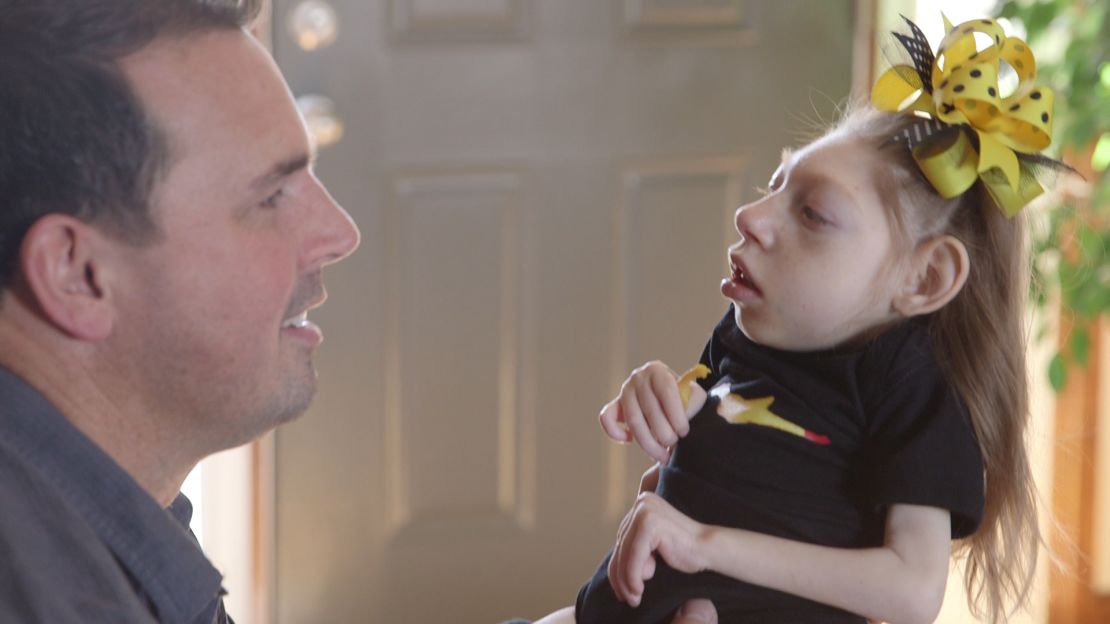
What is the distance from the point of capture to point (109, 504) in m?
1.00

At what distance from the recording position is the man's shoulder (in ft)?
2.87

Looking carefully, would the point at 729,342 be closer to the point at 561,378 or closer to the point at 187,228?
the point at 187,228

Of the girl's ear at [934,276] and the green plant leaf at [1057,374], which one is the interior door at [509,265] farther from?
the girl's ear at [934,276]

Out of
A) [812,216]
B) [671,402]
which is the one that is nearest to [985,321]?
[812,216]

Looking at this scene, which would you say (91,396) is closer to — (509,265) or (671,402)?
(671,402)

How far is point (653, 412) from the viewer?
129 centimetres

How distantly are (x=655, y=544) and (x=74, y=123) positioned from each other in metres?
0.57

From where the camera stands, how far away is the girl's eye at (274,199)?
1127 mm

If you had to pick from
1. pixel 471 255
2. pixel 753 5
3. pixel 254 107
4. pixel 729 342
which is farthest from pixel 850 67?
pixel 254 107

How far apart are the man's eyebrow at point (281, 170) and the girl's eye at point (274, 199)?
15 mm

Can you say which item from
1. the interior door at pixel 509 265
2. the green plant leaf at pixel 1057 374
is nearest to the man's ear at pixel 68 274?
the interior door at pixel 509 265

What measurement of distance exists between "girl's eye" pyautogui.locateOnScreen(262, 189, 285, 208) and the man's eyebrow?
15mm

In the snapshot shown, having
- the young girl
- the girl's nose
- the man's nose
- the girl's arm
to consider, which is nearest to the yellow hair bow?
the young girl

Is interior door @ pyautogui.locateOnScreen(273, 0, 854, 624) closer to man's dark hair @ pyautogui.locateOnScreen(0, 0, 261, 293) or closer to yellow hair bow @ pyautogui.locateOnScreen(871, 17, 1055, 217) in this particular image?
yellow hair bow @ pyautogui.locateOnScreen(871, 17, 1055, 217)
